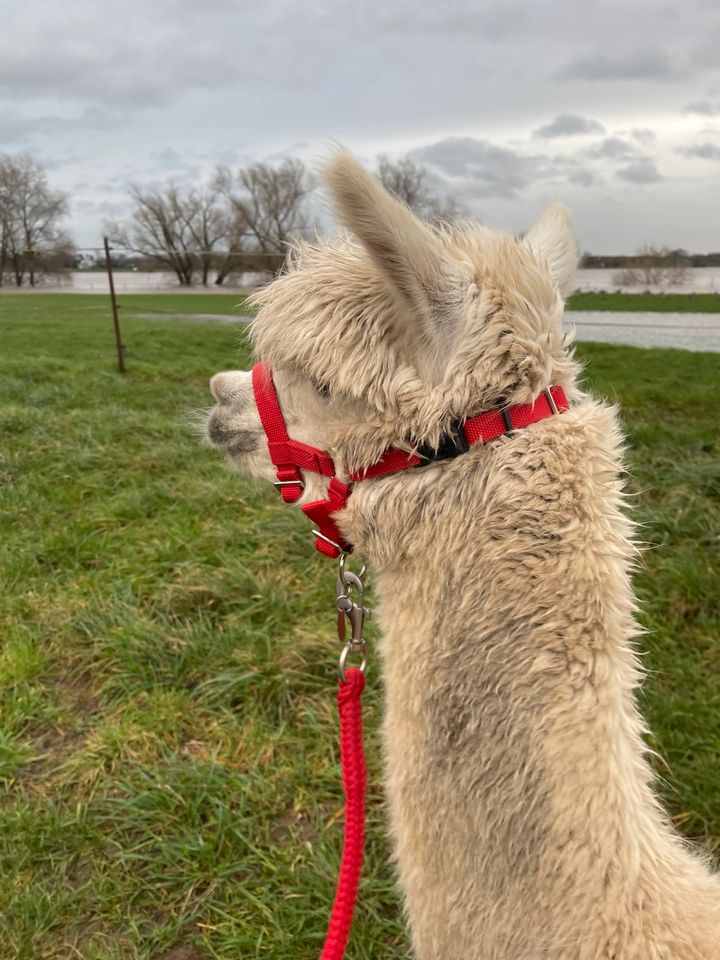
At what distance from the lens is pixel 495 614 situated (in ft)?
4.37

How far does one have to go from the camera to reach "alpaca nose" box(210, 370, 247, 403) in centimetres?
203

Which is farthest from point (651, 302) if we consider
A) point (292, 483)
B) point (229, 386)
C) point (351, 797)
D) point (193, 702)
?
point (351, 797)

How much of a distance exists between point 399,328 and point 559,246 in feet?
2.21

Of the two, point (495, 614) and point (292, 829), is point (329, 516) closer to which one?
point (495, 614)

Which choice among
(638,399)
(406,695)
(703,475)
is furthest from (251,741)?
(638,399)

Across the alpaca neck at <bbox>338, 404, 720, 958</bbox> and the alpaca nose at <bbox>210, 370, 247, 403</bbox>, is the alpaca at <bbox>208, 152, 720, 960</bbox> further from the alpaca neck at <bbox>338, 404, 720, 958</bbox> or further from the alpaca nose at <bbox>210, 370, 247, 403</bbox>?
the alpaca nose at <bbox>210, 370, 247, 403</bbox>

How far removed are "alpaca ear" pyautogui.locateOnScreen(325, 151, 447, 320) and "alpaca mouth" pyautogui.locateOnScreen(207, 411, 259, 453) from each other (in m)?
0.74

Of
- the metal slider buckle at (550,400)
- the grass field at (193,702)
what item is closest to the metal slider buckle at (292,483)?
the metal slider buckle at (550,400)

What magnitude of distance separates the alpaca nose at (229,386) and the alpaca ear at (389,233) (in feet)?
2.53

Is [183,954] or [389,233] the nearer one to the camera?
[389,233]

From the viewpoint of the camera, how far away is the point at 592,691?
127 centimetres

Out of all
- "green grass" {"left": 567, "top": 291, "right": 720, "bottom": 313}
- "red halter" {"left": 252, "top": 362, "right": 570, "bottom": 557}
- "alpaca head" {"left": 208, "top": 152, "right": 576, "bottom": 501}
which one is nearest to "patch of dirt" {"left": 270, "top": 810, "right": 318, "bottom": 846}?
"red halter" {"left": 252, "top": 362, "right": 570, "bottom": 557}

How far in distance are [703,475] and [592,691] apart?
4699mm

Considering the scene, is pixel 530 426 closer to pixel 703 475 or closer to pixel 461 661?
pixel 461 661
